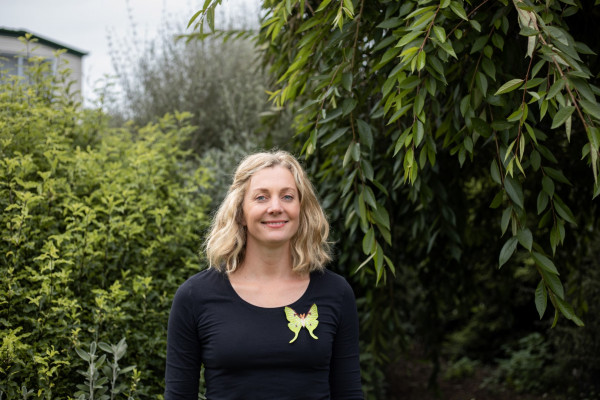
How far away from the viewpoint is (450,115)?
8.54ft

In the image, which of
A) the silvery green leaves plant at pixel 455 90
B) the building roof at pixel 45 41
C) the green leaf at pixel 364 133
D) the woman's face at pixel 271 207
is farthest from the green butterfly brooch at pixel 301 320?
the building roof at pixel 45 41

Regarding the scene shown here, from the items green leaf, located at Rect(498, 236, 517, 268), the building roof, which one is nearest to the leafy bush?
green leaf, located at Rect(498, 236, 517, 268)

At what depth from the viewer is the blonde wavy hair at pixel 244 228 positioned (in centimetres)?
215

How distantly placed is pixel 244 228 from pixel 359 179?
3.77 feet

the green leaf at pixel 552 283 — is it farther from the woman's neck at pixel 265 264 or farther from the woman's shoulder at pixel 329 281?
the woman's neck at pixel 265 264

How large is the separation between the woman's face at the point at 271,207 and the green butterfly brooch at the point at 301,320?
244 mm

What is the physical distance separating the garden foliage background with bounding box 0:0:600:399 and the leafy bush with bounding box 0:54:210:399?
0.01 m

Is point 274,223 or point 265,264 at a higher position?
point 274,223

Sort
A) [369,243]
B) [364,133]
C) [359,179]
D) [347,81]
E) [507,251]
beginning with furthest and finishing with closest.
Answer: [359,179]
[364,133]
[347,81]
[369,243]
[507,251]

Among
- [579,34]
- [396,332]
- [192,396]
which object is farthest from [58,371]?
[579,34]

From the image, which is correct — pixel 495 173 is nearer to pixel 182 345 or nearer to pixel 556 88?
pixel 556 88

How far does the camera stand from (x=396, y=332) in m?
4.32

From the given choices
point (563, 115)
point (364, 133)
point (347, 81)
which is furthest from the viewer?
point (364, 133)

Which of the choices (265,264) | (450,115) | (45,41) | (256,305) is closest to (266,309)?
(256,305)
